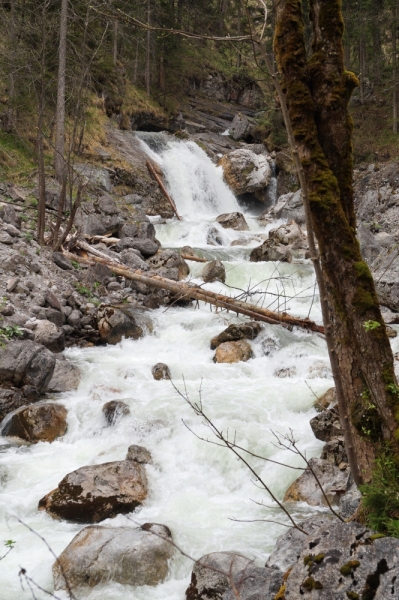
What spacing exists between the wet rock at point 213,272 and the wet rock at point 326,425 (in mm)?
7773

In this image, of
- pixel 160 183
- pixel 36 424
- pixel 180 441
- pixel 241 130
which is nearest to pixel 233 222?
pixel 160 183

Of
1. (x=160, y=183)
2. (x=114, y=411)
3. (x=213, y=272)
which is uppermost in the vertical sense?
(x=160, y=183)

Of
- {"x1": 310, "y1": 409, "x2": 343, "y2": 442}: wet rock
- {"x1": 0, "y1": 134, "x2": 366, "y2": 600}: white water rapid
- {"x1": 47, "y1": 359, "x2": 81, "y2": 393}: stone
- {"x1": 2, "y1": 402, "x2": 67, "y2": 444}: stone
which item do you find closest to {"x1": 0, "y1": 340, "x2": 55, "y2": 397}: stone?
{"x1": 47, "y1": 359, "x2": 81, "y2": 393}: stone

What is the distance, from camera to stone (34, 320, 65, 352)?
9445 mm

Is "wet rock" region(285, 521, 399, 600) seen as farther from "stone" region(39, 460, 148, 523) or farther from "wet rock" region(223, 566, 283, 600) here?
"stone" region(39, 460, 148, 523)

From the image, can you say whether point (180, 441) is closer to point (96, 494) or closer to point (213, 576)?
point (96, 494)

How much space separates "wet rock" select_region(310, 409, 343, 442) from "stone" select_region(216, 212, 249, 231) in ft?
47.3

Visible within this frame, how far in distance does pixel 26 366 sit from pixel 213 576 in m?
5.07

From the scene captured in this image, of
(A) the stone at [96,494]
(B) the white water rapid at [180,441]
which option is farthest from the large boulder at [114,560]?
(A) the stone at [96,494]

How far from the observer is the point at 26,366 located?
8.02 m

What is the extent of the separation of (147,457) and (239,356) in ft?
12.0

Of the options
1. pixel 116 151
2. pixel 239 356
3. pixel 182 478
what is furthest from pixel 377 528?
pixel 116 151

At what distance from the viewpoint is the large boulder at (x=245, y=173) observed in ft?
78.8

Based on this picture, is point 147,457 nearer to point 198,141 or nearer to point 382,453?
point 382,453
